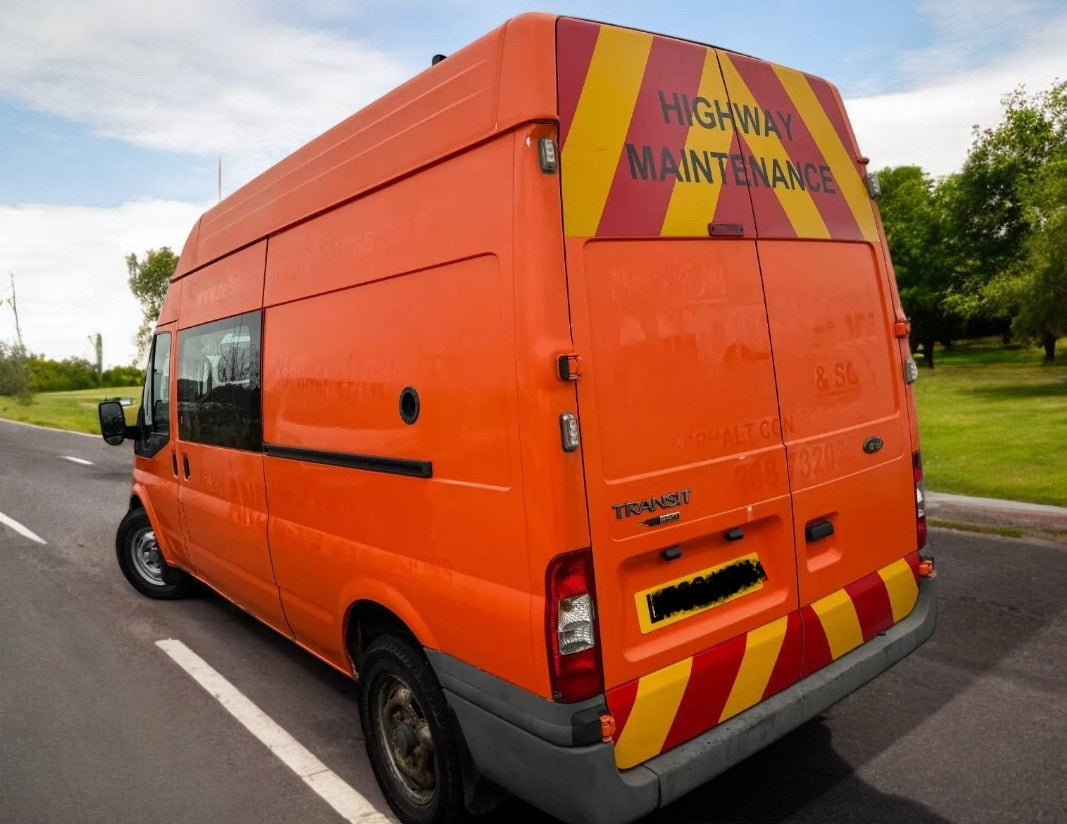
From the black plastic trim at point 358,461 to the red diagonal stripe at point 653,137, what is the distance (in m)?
1.01

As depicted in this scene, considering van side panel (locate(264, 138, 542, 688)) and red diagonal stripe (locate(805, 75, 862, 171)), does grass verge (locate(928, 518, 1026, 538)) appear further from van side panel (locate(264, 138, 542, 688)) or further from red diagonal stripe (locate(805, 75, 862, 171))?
van side panel (locate(264, 138, 542, 688))

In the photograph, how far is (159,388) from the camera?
5.25 metres

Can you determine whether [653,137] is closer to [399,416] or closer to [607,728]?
[399,416]

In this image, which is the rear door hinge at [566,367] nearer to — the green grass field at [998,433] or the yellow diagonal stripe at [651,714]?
the yellow diagonal stripe at [651,714]

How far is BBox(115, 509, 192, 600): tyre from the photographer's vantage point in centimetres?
602

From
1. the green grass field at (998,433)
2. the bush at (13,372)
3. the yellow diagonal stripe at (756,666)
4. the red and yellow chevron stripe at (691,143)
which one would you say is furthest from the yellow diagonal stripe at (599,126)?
the bush at (13,372)

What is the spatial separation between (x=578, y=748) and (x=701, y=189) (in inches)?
71.6

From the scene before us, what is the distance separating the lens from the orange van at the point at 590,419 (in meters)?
2.42

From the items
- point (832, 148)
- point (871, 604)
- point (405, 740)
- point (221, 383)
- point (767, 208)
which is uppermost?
point (832, 148)

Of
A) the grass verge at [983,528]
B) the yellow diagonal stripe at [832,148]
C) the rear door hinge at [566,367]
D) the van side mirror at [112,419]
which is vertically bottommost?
the grass verge at [983,528]

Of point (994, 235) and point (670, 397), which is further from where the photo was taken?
point (994, 235)

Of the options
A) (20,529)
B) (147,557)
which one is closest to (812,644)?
(147,557)

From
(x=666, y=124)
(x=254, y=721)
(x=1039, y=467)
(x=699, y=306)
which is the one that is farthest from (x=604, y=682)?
(x=1039, y=467)

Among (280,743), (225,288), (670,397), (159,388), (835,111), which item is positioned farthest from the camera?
(159,388)
